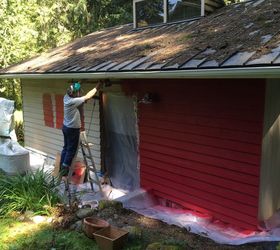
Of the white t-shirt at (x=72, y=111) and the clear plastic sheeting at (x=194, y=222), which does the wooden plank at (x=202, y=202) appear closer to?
the clear plastic sheeting at (x=194, y=222)

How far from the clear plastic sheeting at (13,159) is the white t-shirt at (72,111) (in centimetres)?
192

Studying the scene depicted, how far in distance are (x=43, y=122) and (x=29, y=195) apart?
15.4 ft

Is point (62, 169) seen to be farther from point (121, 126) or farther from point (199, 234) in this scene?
point (199, 234)

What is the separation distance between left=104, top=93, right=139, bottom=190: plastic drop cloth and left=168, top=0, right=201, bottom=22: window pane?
2.33 m

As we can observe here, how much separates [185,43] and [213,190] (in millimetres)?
2356

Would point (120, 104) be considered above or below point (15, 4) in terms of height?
below

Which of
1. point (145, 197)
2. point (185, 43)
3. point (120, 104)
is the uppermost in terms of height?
point (185, 43)

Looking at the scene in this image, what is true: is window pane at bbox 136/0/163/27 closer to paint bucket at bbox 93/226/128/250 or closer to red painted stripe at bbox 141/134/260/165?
red painted stripe at bbox 141/134/260/165

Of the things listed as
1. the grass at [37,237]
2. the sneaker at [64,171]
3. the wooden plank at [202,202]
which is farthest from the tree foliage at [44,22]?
the grass at [37,237]

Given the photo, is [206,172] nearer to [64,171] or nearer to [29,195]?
[64,171]

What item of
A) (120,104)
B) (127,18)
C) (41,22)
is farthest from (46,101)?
(127,18)

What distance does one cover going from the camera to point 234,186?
220 inches

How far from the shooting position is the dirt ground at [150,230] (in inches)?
193

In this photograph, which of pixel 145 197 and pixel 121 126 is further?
pixel 121 126
